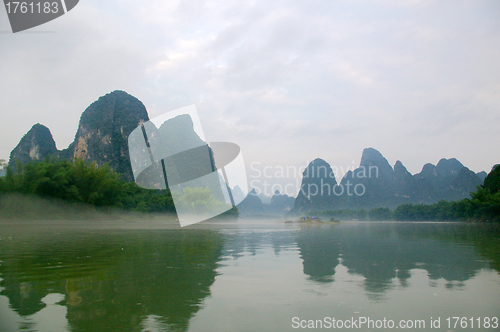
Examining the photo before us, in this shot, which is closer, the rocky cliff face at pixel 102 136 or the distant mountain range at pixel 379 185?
the rocky cliff face at pixel 102 136

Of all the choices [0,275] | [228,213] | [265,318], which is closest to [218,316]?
[265,318]

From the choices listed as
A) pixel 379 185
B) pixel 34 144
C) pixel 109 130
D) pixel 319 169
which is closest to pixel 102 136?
pixel 109 130

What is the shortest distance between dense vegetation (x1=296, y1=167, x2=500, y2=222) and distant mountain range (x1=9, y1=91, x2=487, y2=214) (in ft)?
107

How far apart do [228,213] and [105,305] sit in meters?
49.0

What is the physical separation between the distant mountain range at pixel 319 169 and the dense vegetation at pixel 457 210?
32.5m

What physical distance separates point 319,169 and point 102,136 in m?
71.3

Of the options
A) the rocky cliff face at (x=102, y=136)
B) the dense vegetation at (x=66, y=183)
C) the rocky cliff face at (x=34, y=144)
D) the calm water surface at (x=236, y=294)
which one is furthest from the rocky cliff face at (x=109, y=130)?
the calm water surface at (x=236, y=294)

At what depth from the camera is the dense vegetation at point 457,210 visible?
32.5m

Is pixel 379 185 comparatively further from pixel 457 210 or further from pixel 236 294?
pixel 236 294

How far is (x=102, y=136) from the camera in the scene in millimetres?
62094

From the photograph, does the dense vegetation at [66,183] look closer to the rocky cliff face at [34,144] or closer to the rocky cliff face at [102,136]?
the rocky cliff face at [102,136]

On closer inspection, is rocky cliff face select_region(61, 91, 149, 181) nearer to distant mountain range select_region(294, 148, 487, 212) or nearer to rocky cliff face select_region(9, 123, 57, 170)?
rocky cliff face select_region(9, 123, 57, 170)

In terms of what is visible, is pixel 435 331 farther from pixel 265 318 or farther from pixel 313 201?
pixel 313 201

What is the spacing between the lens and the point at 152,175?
200 ft
